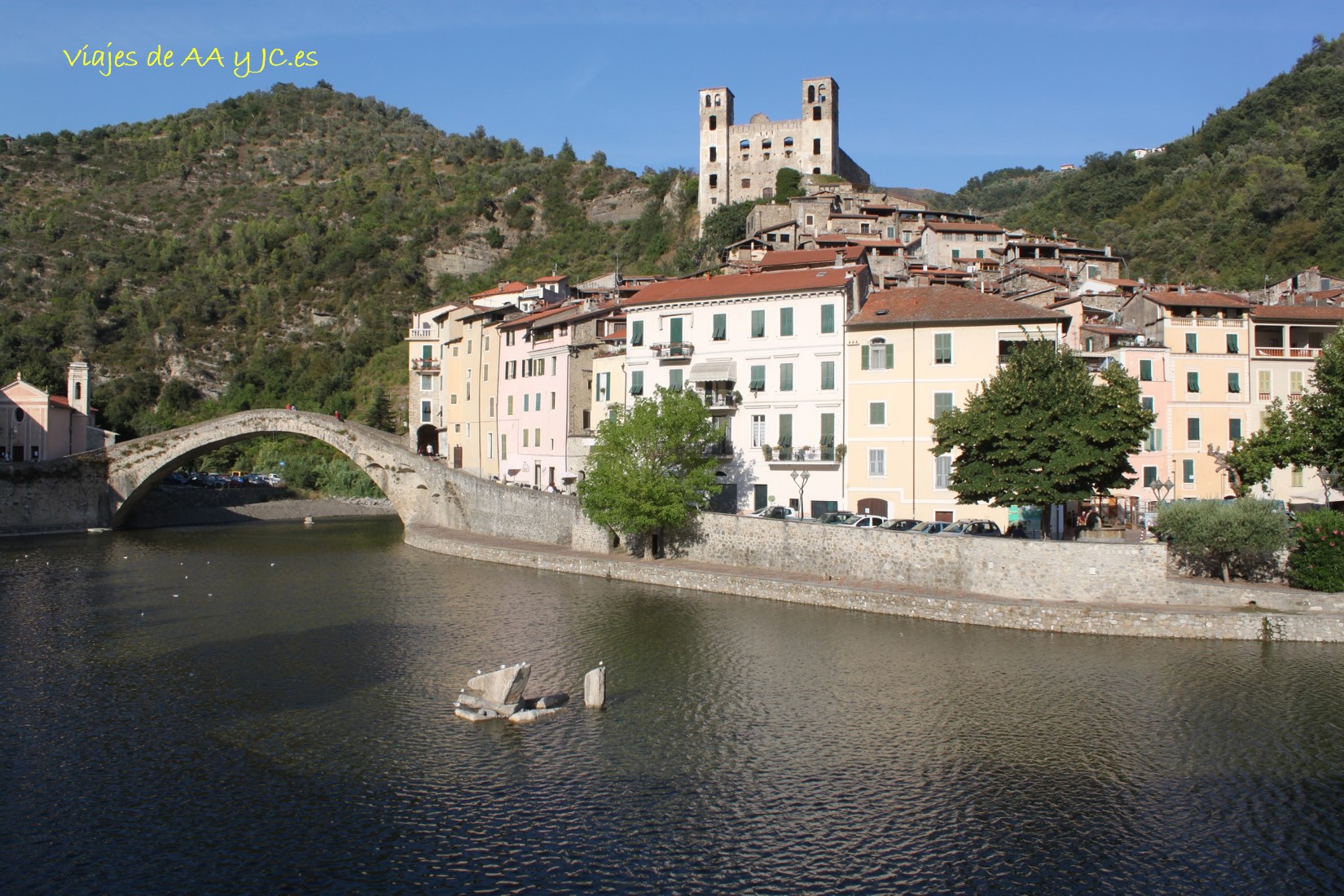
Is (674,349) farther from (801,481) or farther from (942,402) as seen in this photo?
(942,402)

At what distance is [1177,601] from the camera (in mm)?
27516

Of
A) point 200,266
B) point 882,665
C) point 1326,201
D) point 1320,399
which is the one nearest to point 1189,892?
point 882,665

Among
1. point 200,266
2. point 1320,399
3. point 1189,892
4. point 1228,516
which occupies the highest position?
point 200,266

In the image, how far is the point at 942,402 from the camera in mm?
36312

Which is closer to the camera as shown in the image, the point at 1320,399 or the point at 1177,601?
the point at 1177,601

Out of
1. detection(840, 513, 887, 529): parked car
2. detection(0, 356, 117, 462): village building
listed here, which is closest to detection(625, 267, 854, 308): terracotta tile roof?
detection(840, 513, 887, 529): parked car

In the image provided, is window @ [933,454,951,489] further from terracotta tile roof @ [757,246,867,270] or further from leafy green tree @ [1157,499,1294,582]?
terracotta tile roof @ [757,246,867,270]

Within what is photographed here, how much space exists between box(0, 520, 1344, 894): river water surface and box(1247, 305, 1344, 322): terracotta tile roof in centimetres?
2022

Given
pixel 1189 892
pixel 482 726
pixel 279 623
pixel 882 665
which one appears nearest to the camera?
pixel 1189 892

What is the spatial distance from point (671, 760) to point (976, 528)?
713 inches

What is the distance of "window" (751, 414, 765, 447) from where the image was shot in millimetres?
39531

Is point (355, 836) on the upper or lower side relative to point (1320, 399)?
lower

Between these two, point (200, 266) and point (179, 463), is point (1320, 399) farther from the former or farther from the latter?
point (200, 266)

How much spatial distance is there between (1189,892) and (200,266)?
10824 cm
